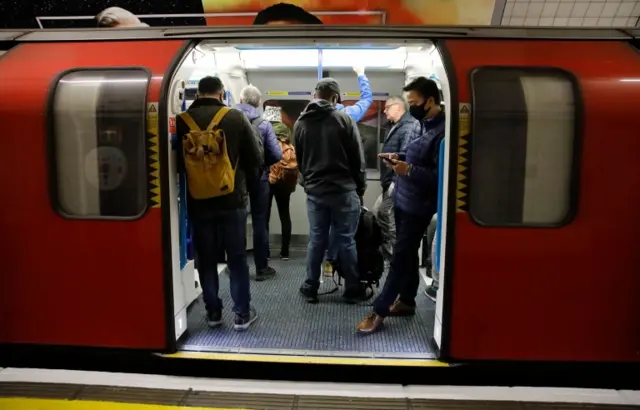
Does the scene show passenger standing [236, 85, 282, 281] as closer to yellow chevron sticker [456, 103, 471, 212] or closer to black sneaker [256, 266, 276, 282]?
black sneaker [256, 266, 276, 282]

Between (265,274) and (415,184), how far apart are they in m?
2.14

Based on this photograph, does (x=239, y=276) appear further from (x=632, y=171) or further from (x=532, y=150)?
(x=632, y=171)

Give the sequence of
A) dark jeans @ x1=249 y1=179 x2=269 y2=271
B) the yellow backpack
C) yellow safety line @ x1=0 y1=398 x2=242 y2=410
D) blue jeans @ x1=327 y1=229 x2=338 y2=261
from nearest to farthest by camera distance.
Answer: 1. yellow safety line @ x1=0 y1=398 x2=242 y2=410
2. the yellow backpack
3. blue jeans @ x1=327 y1=229 x2=338 y2=261
4. dark jeans @ x1=249 y1=179 x2=269 y2=271

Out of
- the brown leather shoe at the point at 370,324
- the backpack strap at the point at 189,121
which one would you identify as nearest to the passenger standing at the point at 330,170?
the brown leather shoe at the point at 370,324

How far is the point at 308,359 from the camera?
3.08 metres

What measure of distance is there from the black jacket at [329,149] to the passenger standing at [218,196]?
59 centimetres

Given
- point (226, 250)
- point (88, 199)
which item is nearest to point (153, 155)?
point (88, 199)

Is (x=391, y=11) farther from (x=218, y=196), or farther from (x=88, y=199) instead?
(x=88, y=199)

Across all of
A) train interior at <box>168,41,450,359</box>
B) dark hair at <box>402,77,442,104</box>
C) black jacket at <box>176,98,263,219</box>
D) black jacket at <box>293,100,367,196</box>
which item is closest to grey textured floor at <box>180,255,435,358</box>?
train interior at <box>168,41,450,359</box>

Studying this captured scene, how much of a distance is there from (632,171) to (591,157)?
9.8 inches

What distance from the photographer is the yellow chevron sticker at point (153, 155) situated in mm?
2950

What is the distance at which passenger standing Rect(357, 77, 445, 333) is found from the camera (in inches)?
129

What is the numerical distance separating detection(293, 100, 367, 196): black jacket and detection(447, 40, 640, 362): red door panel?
1129mm

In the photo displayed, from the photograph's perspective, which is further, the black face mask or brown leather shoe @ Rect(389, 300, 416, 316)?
brown leather shoe @ Rect(389, 300, 416, 316)
